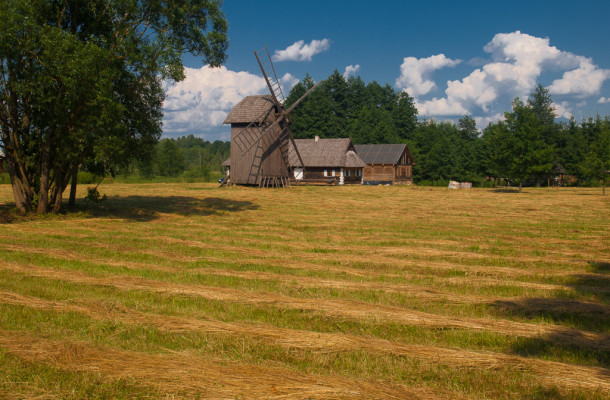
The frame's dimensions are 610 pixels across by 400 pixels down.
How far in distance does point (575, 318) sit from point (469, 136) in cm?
11017

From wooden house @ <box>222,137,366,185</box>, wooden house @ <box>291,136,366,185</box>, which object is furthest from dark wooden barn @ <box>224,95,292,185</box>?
wooden house @ <box>291,136,366,185</box>

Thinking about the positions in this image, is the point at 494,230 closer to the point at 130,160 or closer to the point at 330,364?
the point at 330,364

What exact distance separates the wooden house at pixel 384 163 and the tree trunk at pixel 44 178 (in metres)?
52.2

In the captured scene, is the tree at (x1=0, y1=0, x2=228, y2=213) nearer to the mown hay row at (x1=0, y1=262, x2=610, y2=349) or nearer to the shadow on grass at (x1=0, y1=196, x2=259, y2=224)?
the shadow on grass at (x1=0, y1=196, x2=259, y2=224)

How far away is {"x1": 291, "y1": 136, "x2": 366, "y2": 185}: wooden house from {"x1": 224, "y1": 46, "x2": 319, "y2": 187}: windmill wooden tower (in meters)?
13.9

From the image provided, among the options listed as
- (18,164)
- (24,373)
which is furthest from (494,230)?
(18,164)

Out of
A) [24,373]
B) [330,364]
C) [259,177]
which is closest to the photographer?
[24,373]

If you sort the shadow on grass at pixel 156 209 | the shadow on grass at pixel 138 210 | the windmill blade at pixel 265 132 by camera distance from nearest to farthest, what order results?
the shadow on grass at pixel 138 210
the shadow on grass at pixel 156 209
the windmill blade at pixel 265 132

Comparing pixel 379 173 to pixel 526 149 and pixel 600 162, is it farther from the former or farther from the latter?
pixel 600 162

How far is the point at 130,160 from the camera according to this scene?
20.0 meters

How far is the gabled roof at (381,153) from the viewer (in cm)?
6625

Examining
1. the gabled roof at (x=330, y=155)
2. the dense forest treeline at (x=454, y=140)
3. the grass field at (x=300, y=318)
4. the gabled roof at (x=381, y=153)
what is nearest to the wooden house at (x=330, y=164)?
the gabled roof at (x=330, y=155)

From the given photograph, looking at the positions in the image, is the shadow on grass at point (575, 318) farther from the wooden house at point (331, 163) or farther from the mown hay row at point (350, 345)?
the wooden house at point (331, 163)

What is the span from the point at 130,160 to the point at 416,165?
63.6 meters
